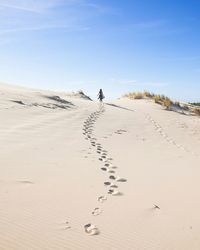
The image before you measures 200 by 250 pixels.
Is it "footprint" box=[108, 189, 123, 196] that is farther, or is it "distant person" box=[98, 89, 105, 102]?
"distant person" box=[98, 89, 105, 102]

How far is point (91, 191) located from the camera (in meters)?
4.49

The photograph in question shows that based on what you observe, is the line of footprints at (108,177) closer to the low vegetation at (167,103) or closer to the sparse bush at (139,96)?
the low vegetation at (167,103)

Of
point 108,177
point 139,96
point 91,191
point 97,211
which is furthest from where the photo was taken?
point 139,96

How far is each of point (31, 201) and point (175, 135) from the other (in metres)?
7.07

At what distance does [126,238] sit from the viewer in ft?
11.1

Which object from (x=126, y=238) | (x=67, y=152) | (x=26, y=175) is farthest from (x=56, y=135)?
(x=126, y=238)

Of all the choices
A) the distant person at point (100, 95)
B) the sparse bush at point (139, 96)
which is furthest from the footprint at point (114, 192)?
the sparse bush at point (139, 96)

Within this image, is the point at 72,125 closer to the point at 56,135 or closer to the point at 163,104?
the point at 56,135

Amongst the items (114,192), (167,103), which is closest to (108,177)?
(114,192)

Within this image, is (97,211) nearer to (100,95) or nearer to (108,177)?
(108,177)

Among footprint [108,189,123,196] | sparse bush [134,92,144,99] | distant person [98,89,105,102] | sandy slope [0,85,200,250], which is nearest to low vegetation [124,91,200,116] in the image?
sparse bush [134,92,144,99]

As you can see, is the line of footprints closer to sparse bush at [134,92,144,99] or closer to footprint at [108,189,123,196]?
footprint at [108,189,123,196]

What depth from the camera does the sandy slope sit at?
3.29 metres

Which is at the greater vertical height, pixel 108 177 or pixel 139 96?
pixel 139 96
